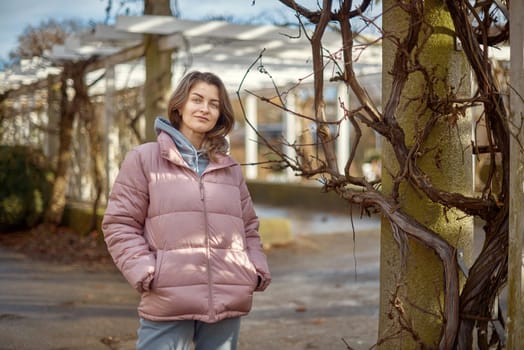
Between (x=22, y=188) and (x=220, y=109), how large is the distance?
9152mm

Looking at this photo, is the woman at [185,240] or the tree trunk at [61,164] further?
the tree trunk at [61,164]

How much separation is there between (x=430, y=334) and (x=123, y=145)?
935 centimetres

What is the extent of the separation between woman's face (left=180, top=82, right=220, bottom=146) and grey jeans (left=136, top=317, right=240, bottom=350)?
31.6 inches

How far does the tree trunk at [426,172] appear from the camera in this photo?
3645 millimetres

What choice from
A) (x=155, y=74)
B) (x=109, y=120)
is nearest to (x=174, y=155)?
(x=155, y=74)

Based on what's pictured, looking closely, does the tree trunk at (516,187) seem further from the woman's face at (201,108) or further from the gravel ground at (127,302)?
the woman's face at (201,108)

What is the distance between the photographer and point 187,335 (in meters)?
3.24

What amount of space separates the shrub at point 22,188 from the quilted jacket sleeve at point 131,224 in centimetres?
899

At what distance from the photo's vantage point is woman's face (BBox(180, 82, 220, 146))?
11.2 ft

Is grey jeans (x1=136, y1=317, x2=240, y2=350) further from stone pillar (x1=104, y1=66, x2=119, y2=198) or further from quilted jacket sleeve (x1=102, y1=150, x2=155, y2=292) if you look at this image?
stone pillar (x1=104, y1=66, x2=119, y2=198)

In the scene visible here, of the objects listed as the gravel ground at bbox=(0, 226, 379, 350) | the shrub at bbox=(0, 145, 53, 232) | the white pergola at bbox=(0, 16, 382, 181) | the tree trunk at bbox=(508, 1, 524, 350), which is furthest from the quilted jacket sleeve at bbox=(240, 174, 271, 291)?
the shrub at bbox=(0, 145, 53, 232)

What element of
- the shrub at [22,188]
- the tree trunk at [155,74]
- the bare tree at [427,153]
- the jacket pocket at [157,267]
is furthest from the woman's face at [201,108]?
the shrub at [22,188]

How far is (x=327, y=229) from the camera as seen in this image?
43.7 feet

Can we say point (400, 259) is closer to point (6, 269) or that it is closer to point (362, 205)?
point (362, 205)
